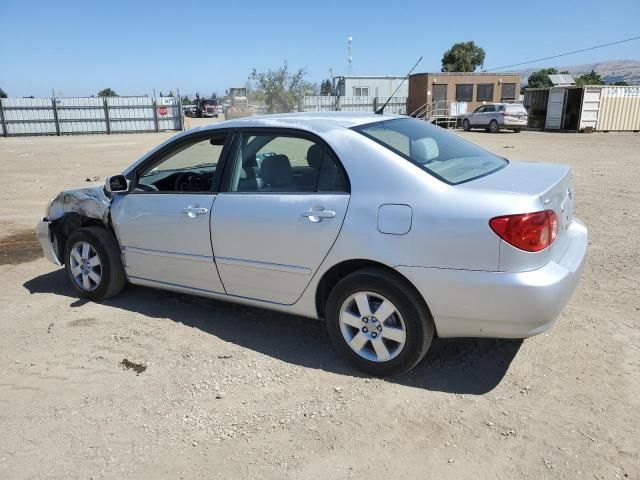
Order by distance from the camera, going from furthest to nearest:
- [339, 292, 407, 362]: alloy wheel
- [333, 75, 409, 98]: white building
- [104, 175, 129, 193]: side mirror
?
[333, 75, 409, 98]: white building < [104, 175, 129, 193]: side mirror < [339, 292, 407, 362]: alloy wheel

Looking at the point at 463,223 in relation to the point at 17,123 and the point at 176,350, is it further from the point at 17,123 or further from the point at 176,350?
the point at 17,123

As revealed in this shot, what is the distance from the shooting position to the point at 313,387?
332 centimetres

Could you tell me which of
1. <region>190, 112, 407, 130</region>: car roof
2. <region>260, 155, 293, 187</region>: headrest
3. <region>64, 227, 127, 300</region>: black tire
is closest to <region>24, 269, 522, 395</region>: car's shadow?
<region>64, 227, 127, 300</region>: black tire

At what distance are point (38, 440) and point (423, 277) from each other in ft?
7.64

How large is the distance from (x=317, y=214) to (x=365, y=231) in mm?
360

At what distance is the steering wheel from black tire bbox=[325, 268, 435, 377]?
152 centimetres

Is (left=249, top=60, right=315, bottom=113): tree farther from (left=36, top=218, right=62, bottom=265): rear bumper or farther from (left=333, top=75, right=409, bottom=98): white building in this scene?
(left=36, top=218, right=62, bottom=265): rear bumper

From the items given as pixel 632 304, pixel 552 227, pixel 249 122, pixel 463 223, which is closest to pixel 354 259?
pixel 463 223

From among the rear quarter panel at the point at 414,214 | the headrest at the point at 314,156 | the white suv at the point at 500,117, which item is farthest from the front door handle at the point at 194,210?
the white suv at the point at 500,117

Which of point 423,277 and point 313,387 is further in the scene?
point 313,387

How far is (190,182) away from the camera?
14.9 feet

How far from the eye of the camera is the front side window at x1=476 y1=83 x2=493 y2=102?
3728 cm

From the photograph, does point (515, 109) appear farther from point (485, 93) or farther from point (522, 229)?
point (522, 229)

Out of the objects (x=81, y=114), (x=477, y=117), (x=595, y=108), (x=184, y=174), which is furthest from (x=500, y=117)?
(x=184, y=174)
